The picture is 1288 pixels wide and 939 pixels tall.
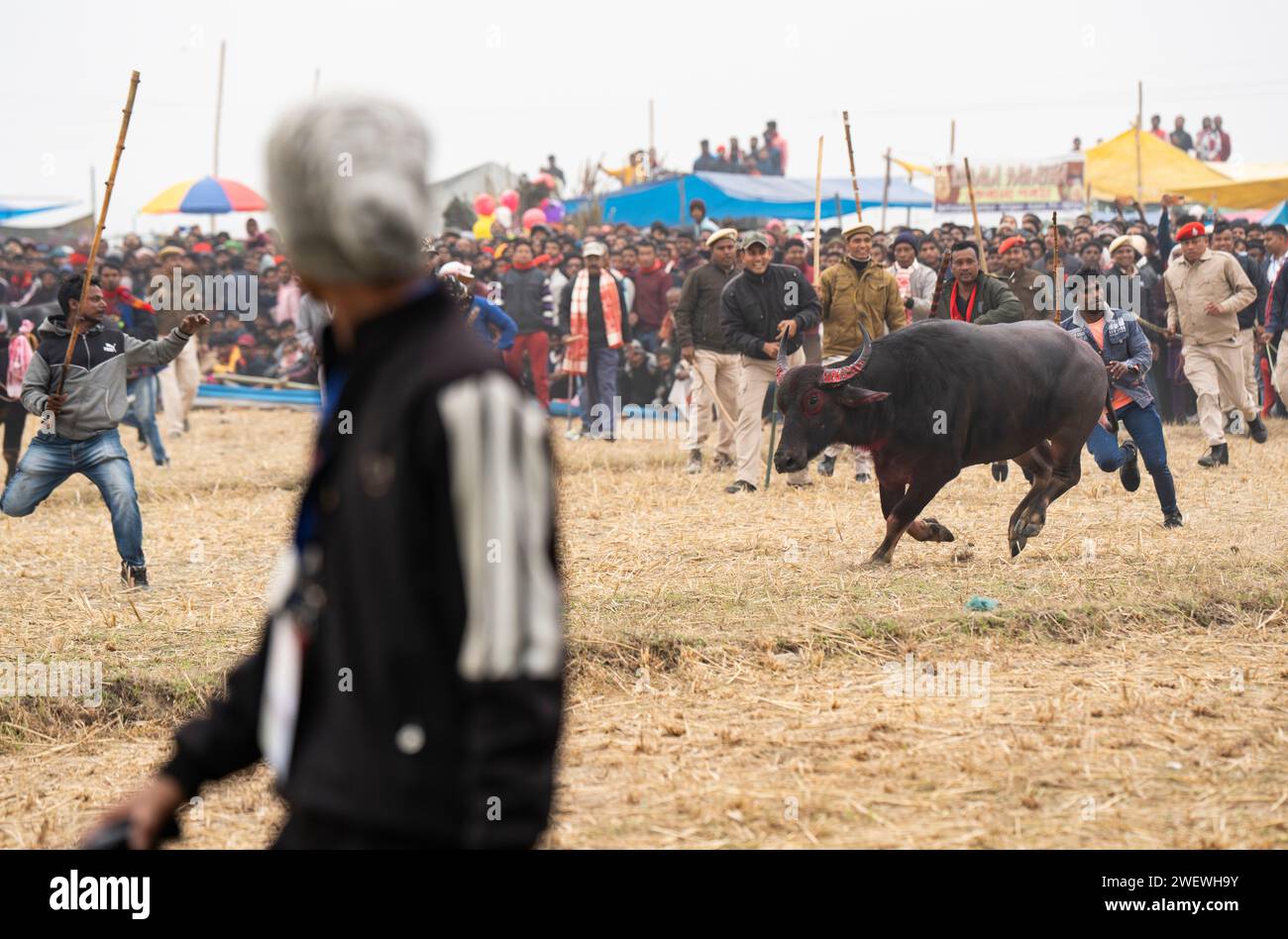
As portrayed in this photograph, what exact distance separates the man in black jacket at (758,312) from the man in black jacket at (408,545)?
10616 mm

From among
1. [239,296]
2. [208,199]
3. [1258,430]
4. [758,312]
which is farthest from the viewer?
[208,199]

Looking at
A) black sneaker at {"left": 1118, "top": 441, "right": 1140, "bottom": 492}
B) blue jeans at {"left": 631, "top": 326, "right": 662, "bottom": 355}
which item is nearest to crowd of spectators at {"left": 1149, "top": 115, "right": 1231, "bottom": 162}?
blue jeans at {"left": 631, "top": 326, "right": 662, "bottom": 355}

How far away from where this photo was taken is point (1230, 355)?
14.5m

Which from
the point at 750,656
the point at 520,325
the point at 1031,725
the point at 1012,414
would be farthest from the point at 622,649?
the point at 520,325

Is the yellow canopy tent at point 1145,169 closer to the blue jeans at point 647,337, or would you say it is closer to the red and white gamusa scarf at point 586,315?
the blue jeans at point 647,337

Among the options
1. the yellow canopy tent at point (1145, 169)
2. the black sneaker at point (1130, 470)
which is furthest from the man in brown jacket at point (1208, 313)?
the yellow canopy tent at point (1145, 169)

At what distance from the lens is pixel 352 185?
2203mm

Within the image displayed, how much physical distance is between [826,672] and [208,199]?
2121cm

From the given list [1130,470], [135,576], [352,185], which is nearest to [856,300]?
[1130,470]

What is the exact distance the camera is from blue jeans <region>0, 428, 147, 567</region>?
877 centimetres

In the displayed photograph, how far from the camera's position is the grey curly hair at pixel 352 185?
2.20 m

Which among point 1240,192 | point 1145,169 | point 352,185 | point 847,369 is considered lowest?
point 847,369

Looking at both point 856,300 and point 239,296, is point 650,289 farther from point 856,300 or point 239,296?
point 239,296
